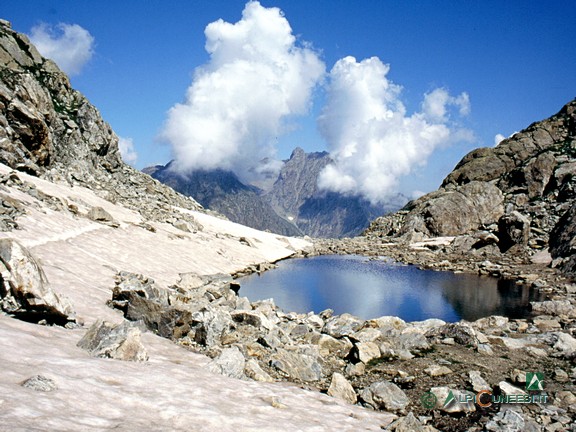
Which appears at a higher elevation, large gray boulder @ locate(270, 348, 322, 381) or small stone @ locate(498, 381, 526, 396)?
small stone @ locate(498, 381, 526, 396)

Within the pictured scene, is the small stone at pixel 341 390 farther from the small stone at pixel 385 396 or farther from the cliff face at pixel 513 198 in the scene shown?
the cliff face at pixel 513 198

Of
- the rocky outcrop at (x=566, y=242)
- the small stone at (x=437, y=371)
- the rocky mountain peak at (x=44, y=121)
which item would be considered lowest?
the small stone at (x=437, y=371)

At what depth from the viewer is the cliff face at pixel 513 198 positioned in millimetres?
70625

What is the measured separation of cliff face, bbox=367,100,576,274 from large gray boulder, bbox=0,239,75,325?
61.3 meters

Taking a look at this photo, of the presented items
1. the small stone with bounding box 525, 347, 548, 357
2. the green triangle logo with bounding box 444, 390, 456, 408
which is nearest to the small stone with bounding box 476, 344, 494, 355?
the small stone with bounding box 525, 347, 548, 357

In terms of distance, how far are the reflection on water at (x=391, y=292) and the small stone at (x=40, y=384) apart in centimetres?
2861

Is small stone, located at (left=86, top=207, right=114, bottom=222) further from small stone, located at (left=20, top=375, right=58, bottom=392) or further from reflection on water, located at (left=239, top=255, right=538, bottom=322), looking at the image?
small stone, located at (left=20, top=375, right=58, bottom=392)

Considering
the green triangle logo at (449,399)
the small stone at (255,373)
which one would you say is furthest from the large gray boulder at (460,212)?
the small stone at (255,373)

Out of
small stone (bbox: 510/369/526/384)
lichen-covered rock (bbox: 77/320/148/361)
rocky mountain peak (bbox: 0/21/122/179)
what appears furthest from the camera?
rocky mountain peak (bbox: 0/21/122/179)

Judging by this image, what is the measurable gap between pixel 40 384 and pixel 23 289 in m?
5.93

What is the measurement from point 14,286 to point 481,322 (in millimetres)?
26712

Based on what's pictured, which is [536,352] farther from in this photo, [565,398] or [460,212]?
[460,212]

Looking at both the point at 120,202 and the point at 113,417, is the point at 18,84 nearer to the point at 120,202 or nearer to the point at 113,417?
the point at 120,202

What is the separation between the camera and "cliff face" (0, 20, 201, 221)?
53719 mm
